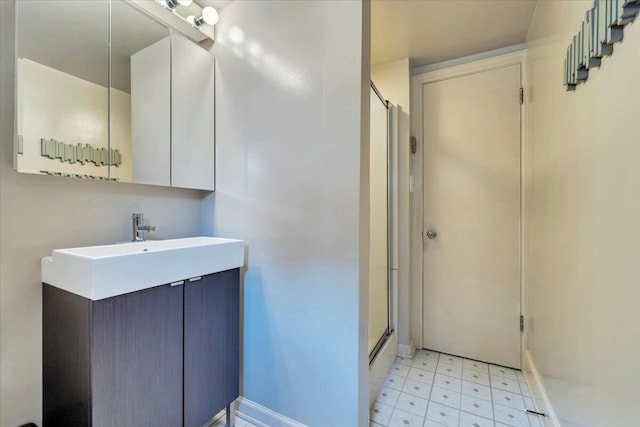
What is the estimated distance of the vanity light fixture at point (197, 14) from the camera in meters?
1.45

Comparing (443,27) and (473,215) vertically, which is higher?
(443,27)

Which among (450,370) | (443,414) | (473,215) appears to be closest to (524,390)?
(450,370)

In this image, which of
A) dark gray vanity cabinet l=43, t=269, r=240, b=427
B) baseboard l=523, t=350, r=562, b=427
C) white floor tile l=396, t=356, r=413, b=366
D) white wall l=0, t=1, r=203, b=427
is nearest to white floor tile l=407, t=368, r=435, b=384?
white floor tile l=396, t=356, r=413, b=366

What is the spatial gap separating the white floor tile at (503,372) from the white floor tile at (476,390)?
226mm

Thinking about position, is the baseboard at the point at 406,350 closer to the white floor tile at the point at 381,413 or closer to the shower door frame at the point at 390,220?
the shower door frame at the point at 390,220

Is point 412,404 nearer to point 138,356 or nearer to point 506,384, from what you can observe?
point 506,384

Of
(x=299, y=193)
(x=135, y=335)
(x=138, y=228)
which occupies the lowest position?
(x=135, y=335)

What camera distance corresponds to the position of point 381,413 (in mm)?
1476

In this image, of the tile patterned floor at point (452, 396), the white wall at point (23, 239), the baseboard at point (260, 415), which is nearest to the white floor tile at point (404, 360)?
the tile patterned floor at point (452, 396)

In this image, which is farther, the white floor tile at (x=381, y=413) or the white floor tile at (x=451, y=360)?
the white floor tile at (x=451, y=360)

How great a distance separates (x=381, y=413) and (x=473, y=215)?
5.09 ft

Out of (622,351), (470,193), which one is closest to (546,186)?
(470,193)

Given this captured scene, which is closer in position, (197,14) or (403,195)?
(197,14)

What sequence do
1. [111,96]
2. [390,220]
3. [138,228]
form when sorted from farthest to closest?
[390,220] → [138,228] → [111,96]
